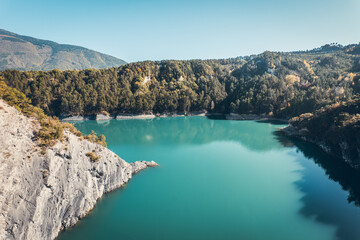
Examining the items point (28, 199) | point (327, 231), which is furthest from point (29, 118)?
point (327, 231)

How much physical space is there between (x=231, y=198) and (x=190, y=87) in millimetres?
85714

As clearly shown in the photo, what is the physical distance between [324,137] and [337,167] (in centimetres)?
935

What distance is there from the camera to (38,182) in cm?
1794

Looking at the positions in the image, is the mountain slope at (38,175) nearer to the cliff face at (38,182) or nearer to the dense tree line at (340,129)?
the cliff face at (38,182)

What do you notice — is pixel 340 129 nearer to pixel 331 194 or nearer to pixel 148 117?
pixel 331 194

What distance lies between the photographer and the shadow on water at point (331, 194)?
21.3 meters

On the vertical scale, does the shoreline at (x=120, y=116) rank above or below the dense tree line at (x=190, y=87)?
below

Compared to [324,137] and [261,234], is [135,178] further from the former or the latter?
[324,137]

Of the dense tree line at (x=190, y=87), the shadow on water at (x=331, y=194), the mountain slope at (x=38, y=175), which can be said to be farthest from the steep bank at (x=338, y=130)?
the mountain slope at (x=38, y=175)

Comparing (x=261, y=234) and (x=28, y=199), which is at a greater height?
(x=28, y=199)

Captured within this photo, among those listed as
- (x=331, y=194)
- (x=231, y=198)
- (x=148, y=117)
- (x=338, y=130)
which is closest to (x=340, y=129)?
(x=338, y=130)

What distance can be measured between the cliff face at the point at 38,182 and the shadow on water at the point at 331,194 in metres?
25.4

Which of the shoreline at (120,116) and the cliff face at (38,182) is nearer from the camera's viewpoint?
the cliff face at (38,182)

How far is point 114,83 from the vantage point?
9700cm
